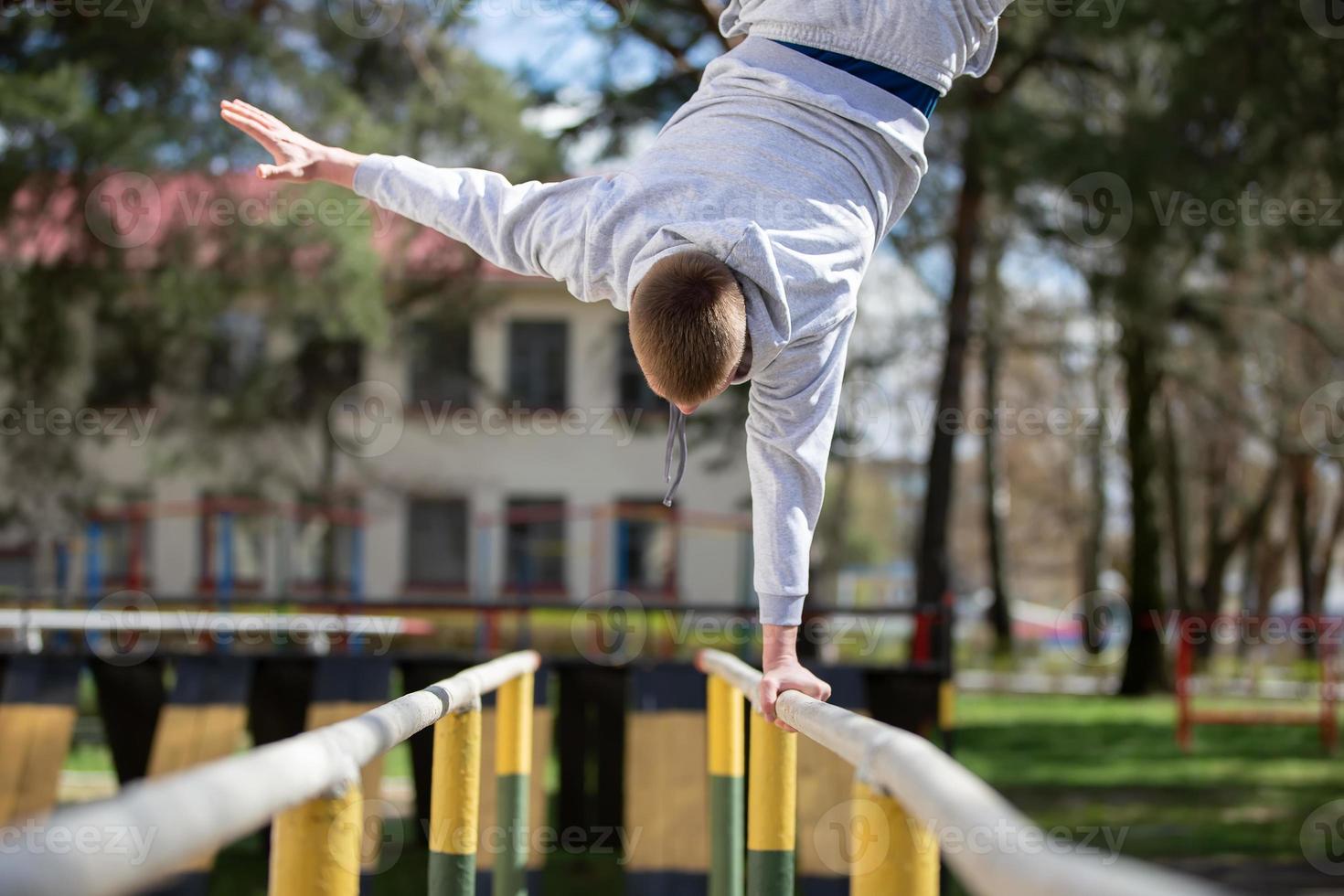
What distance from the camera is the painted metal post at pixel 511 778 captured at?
344cm

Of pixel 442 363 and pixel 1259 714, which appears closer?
pixel 1259 714

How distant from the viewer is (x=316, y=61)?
37.2ft

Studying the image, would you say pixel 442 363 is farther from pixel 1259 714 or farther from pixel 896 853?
pixel 896 853

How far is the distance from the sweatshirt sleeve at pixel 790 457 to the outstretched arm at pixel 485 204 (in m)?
0.40

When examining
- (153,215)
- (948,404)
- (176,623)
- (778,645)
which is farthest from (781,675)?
(153,215)

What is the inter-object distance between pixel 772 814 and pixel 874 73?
1.39 m

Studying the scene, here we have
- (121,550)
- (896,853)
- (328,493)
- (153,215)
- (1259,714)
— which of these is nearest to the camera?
(896,853)

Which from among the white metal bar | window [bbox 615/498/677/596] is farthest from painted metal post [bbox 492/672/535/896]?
window [bbox 615/498/677/596]

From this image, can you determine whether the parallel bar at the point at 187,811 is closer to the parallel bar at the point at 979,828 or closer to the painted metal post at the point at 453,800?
the parallel bar at the point at 979,828

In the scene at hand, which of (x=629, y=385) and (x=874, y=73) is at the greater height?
(x=629, y=385)

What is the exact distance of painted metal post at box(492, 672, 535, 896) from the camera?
3438 mm

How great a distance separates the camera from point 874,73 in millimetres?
2475

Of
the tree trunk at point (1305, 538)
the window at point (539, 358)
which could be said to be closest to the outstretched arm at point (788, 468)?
the window at point (539, 358)

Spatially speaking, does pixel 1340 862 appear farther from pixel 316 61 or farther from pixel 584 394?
pixel 584 394
